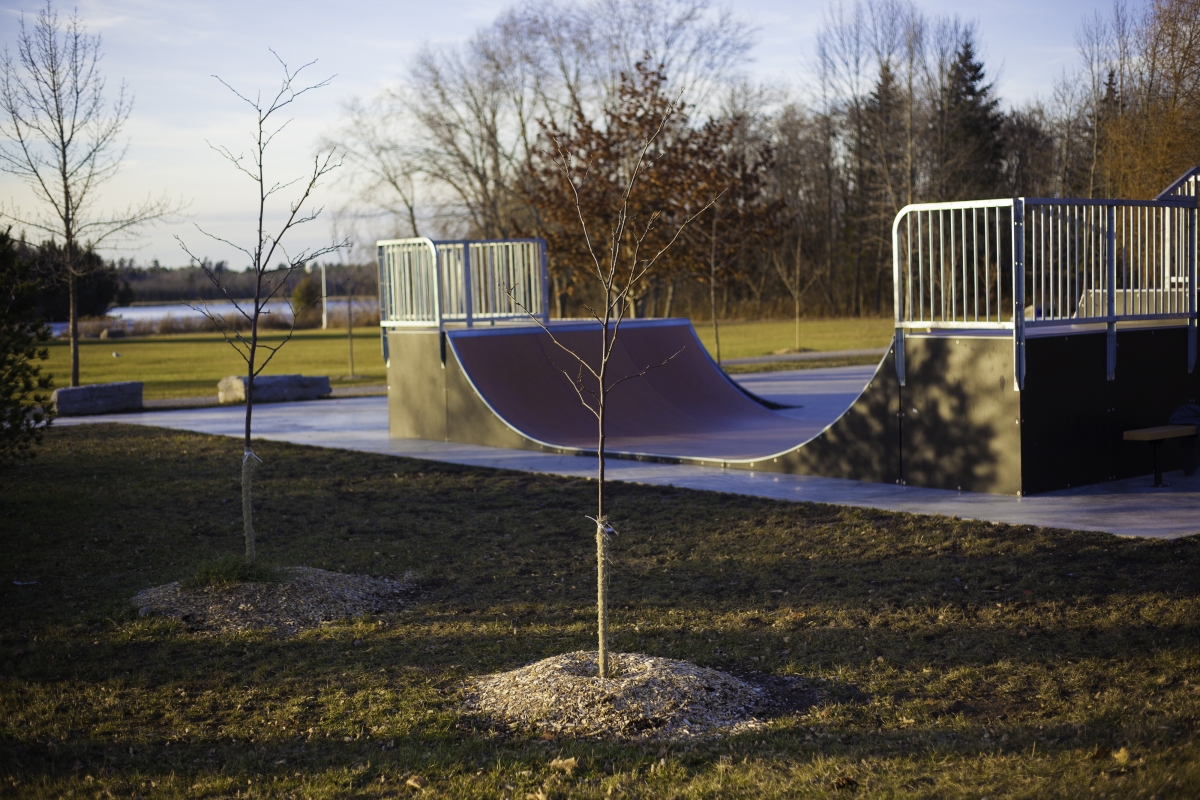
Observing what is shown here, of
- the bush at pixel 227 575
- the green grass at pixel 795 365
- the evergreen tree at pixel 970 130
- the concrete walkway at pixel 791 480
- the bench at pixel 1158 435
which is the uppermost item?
the evergreen tree at pixel 970 130

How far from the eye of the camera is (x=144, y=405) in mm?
19984

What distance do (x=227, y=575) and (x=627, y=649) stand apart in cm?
269

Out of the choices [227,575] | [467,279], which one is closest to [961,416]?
[227,575]

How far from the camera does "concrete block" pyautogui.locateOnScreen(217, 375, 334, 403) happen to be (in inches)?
792

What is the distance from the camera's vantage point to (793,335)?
40781mm

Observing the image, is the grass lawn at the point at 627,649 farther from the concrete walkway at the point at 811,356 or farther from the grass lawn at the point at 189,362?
the concrete walkway at the point at 811,356

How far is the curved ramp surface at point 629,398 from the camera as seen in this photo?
12648mm

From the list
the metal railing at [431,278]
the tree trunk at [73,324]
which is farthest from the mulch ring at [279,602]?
the tree trunk at [73,324]

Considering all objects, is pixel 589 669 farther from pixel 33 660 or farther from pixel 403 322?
pixel 403 322

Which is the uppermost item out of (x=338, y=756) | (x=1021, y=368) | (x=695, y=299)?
(x=695, y=299)

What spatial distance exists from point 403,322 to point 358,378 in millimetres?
12444

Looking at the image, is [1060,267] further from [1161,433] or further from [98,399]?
[98,399]

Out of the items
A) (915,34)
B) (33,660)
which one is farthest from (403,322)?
(915,34)

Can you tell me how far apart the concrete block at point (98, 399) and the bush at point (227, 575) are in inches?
549
